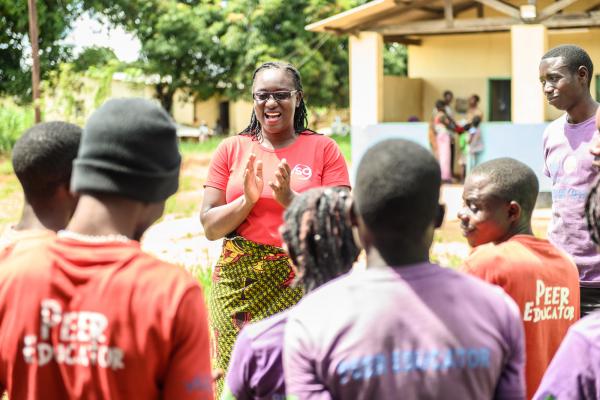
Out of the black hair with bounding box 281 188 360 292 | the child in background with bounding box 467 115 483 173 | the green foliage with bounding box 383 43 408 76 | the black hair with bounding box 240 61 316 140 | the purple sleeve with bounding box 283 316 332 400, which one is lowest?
the child in background with bounding box 467 115 483 173

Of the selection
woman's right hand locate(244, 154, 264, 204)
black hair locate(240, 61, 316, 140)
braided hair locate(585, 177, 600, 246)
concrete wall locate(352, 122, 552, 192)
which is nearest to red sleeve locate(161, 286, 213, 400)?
braided hair locate(585, 177, 600, 246)

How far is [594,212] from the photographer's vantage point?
2.42 m

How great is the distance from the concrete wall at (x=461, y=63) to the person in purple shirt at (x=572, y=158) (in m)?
12.4

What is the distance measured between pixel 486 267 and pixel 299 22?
84.9 ft

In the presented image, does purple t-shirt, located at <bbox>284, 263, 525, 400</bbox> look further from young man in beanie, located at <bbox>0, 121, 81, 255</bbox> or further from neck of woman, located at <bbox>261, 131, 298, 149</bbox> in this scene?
neck of woman, located at <bbox>261, 131, 298, 149</bbox>

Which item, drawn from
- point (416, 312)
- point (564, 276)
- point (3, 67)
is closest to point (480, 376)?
point (416, 312)

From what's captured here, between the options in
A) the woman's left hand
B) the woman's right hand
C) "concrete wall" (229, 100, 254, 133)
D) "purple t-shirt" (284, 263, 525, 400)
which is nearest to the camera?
"purple t-shirt" (284, 263, 525, 400)

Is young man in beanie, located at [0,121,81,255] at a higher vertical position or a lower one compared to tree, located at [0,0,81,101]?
lower

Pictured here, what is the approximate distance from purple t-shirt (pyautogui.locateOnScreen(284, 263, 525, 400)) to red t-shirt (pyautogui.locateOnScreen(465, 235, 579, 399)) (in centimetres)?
93

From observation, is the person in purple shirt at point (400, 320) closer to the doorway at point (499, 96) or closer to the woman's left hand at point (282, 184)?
the woman's left hand at point (282, 184)

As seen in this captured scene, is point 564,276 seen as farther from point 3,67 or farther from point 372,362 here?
point 3,67

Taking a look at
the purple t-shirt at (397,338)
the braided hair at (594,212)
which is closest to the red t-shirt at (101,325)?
the purple t-shirt at (397,338)

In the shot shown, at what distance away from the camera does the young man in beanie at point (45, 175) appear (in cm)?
248

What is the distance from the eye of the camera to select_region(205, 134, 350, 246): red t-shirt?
396 cm
